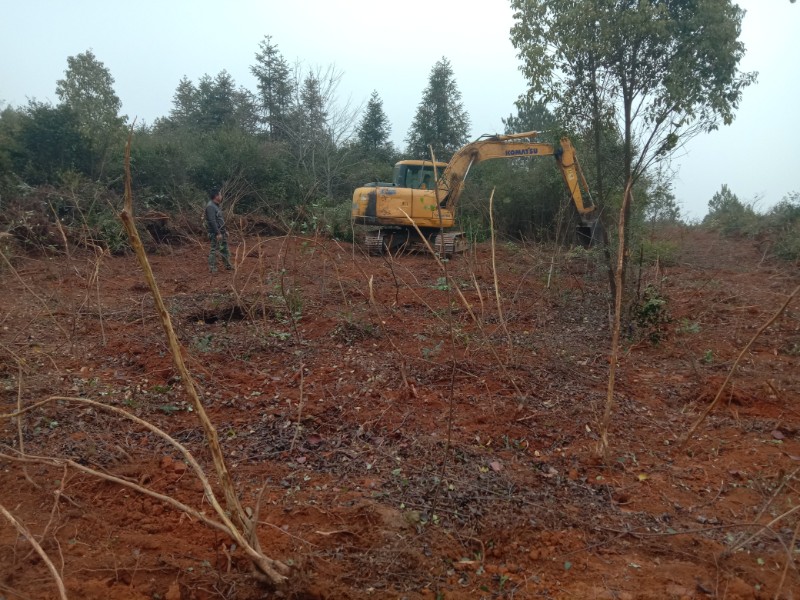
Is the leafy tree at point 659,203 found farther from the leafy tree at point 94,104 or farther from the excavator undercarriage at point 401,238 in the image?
the leafy tree at point 94,104

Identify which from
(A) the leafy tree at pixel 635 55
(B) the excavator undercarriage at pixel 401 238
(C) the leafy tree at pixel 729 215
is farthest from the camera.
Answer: (C) the leafy tree at pixel 729 215

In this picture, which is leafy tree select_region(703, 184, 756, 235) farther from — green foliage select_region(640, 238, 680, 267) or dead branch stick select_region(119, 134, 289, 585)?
dead branch stick select_region(119, 134, 289, 585)

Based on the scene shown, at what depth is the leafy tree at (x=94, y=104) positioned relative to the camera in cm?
1627

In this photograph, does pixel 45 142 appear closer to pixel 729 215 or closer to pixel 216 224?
pixel 216 224

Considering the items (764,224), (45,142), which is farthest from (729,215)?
(45,142)

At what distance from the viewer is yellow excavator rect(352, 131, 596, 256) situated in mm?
11617

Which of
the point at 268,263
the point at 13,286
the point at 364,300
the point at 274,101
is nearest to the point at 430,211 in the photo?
→ the point at 268,263

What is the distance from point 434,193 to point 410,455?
26.8 feet

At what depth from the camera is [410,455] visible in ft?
13.5

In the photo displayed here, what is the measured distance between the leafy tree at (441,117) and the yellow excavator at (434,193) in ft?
48.4

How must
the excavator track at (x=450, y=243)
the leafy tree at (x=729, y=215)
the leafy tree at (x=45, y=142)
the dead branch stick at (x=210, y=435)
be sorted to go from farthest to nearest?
the leafy tree at (x=729, y=215) < the leafy tree at (x=45, y=142) < the excavator track at (x=450, y=243) < the dead branch stick at (x=210, y=435)

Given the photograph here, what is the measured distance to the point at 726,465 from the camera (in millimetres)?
4094

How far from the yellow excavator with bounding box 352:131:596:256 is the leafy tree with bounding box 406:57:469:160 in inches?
580

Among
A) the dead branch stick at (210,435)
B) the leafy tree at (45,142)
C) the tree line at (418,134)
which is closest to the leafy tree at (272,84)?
the tree line at (418,134)
